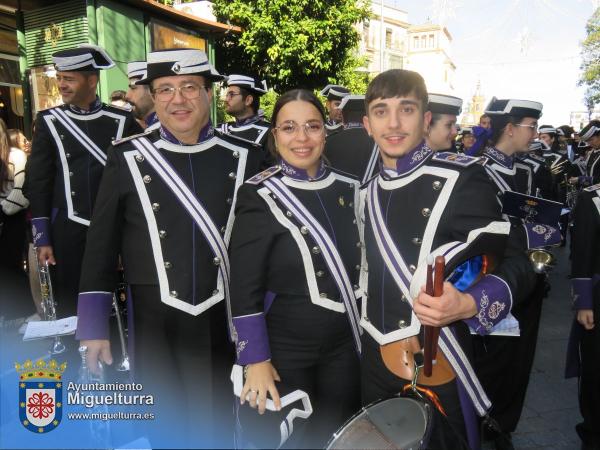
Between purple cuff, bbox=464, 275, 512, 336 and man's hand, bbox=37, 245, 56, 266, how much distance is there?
134 inches

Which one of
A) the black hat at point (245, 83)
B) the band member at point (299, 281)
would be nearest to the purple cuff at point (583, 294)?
the band member at point (299, 281)

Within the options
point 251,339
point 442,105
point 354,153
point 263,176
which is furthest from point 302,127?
point 442,105

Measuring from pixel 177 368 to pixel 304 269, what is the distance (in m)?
0.99

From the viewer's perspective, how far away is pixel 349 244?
2.40 metres

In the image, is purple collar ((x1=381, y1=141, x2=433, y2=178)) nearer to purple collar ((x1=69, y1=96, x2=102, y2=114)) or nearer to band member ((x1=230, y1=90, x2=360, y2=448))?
band member ((x1=230, y1=90, x2=360, y2=448))

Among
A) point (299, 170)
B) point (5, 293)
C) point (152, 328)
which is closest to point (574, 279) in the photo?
point (299, 170)

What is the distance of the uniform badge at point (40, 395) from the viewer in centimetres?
313

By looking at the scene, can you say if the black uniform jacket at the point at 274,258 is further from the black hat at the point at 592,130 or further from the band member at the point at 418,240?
the black hat at the point at 592,130

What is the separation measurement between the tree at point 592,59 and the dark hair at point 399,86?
150 feet

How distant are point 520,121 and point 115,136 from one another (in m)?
3.49

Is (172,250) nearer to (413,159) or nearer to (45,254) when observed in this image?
(413,159)

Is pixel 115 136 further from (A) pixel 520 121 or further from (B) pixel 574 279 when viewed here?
(B) pixel 574 279

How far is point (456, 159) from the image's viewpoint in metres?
2.09

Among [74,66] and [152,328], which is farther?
[74,66]
